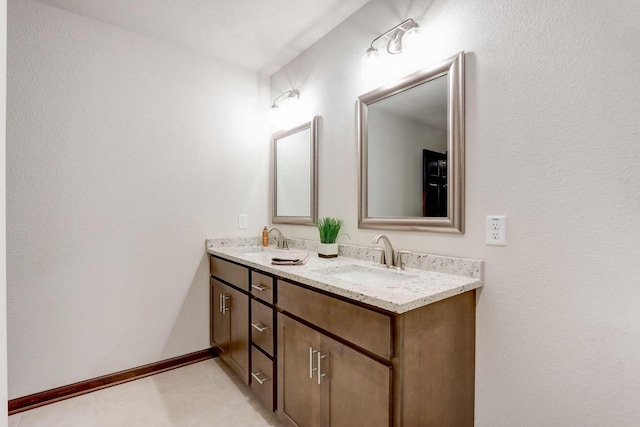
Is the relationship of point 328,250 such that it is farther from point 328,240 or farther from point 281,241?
point 281,241

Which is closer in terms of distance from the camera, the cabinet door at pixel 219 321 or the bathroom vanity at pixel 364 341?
the bathroom vanity at pixel 364 341

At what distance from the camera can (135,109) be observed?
221 cm

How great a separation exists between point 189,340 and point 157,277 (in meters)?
0.55

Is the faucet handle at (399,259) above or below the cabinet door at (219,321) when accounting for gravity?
above

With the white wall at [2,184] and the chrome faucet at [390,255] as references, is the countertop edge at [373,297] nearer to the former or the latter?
the chrome faucet at [390,255]

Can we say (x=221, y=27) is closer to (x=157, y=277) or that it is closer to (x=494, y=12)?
(x=494, y=12)

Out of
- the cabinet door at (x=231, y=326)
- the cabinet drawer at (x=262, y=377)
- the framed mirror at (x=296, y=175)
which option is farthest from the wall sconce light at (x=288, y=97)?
the cabinet drawer at (x=262, y=377)

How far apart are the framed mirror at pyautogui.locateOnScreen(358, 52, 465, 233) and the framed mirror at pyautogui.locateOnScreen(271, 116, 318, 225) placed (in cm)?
49

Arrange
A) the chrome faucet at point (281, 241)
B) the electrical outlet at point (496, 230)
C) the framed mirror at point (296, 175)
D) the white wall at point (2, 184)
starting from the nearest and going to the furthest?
the white wall at point (2, 184) → the electrical outlet at point (496, 230) → the framed mirror at point (296, 175) → the chrome faucet at point (281, 241)

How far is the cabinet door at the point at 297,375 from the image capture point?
136 cm

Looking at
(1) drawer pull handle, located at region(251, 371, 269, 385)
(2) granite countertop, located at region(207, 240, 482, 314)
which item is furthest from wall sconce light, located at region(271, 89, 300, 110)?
(1) drawer pull handle, located at region(251, 371, 269, 385)

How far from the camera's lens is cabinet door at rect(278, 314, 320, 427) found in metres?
1.36

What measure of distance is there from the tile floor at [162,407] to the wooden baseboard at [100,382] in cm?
4

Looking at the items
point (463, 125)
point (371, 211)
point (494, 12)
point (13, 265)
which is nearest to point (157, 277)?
point (13, 265)
